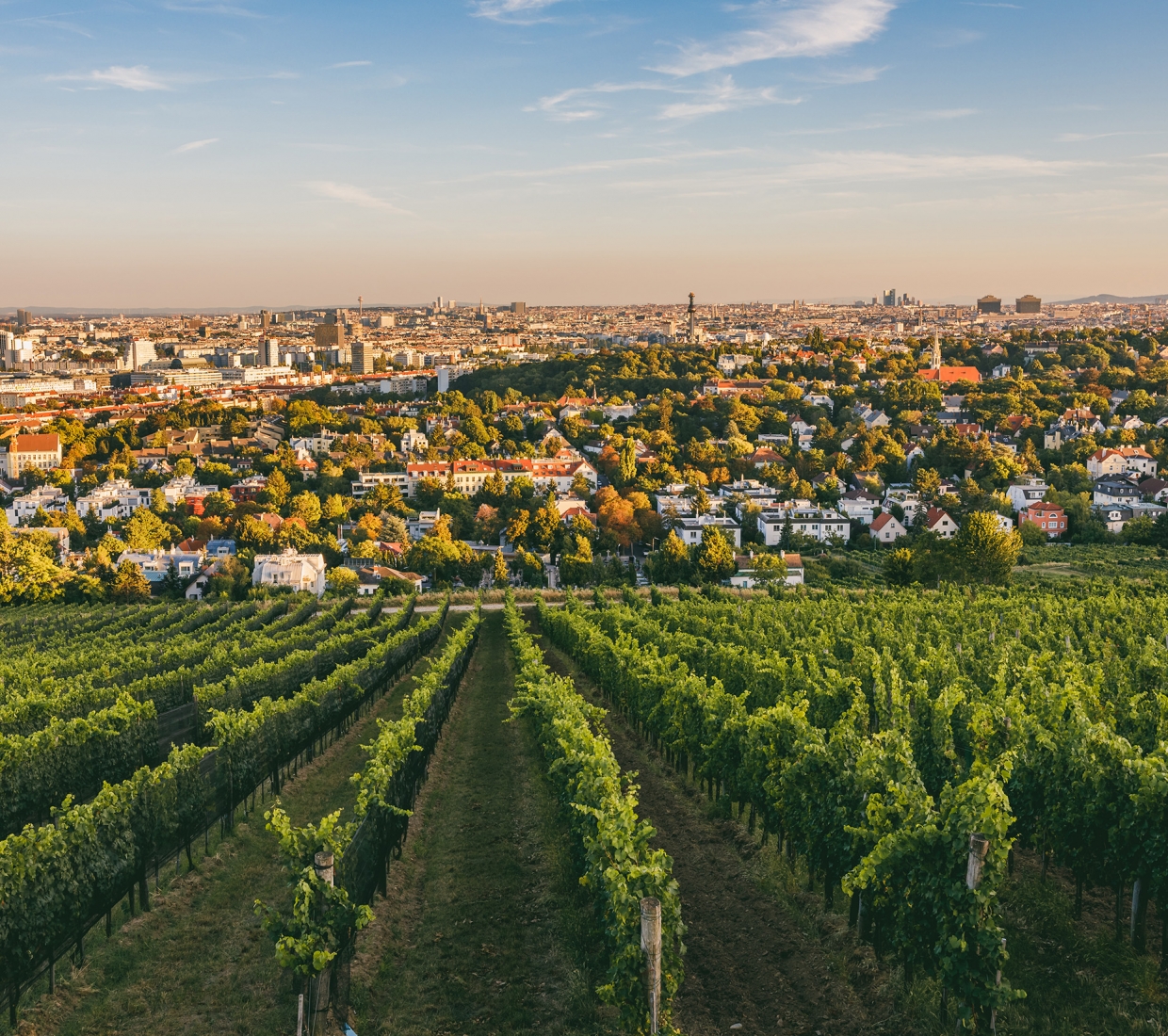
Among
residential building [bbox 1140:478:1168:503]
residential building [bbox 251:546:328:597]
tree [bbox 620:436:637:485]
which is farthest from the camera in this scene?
tree [bbox 620:436:637:485]

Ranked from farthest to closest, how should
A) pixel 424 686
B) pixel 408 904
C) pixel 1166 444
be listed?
pixel 1166 444, pixel 424 686, pixel 408 904

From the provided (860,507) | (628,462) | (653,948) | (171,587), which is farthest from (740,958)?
(628,462)

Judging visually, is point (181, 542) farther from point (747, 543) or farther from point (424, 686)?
point (424, 686)

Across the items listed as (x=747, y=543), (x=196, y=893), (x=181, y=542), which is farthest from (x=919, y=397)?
(x=196, y=893)

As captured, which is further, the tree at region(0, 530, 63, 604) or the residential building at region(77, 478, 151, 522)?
the residential building at region(77, 478, 151, 522)

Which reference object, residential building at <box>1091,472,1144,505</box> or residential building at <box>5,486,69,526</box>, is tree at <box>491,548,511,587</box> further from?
residential building at <box>5,486,69,526</box>

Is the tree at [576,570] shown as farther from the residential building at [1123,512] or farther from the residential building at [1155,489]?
the residential building at [1155,489]

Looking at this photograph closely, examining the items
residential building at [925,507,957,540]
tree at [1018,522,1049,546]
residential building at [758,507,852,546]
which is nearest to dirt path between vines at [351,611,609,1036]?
residential building at [758,507,852,546]
